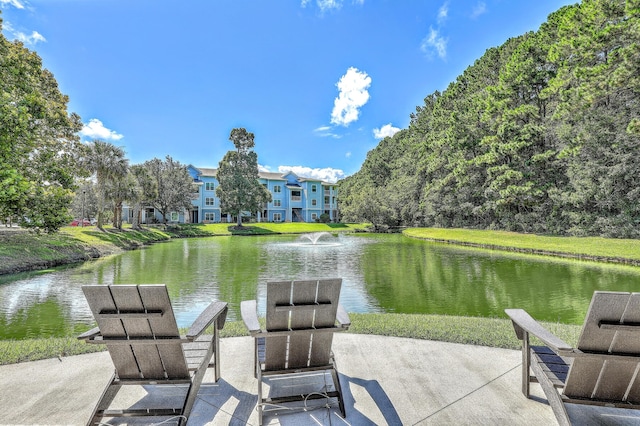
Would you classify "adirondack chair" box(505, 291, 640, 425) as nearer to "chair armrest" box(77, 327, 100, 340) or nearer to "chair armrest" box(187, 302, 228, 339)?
"chair armrest" box(187, 302, 228, 339)

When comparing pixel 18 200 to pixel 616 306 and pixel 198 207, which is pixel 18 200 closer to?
pixel 616 306

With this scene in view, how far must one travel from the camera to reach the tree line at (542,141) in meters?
18.7

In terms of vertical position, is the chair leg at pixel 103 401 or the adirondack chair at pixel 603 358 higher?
the adirondack chair at pixel 603 358

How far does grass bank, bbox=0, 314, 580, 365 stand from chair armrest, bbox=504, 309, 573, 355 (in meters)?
1.33

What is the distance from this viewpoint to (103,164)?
27328 millimetres

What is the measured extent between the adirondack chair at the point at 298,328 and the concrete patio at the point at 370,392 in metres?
0.32

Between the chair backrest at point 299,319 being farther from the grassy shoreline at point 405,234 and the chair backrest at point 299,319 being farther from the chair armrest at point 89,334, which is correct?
the grassy shoreline at point 405,234

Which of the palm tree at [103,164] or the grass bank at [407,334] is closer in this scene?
the grass bank at [407,334]

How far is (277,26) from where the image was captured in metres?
16.9

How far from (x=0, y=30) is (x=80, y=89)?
6349mm

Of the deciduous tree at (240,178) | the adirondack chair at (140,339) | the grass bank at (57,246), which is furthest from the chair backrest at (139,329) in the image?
the deciduous tree at (240,178)

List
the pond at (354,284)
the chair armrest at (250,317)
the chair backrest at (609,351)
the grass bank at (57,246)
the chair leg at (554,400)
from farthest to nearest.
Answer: the grass bank at (57,246) < the pond at (354,284) < the chair armrest at (250,317) < the chair leg at (554,400) < the chair backrest at (609,351)

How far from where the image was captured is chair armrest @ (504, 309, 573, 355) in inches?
80.9

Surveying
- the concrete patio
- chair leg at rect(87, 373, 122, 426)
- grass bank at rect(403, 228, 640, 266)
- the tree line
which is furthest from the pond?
the tree line
